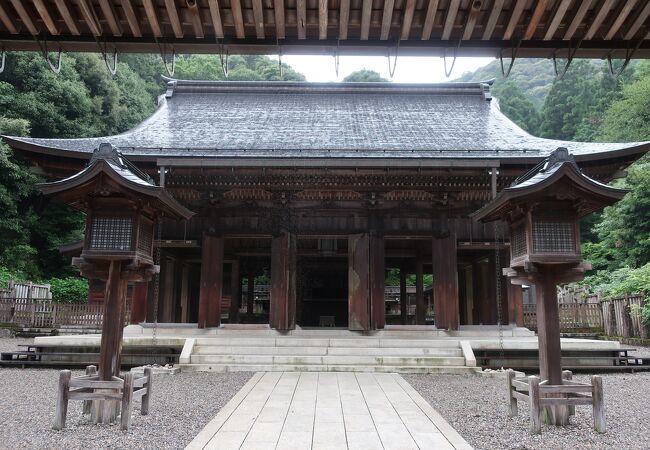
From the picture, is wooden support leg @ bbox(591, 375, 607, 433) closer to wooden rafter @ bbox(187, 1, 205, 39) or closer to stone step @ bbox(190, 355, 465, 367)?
stone step @ bbox(190, 355, 465, 367)

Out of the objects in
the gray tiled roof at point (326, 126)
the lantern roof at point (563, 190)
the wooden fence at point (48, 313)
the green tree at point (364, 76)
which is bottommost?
the wooden fence at point (48, 313)

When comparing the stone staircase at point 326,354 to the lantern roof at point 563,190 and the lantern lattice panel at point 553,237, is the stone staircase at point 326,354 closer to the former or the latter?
the lantern lattice panel at point 553,237

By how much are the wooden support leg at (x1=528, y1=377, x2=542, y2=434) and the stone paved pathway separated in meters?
0.89

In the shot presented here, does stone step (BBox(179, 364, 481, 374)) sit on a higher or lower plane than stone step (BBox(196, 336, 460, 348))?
lower

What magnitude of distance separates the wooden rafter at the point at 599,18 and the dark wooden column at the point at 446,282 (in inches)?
346

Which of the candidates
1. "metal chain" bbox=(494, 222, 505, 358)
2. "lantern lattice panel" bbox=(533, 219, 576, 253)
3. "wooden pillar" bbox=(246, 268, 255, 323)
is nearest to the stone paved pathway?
"lantern lattice panel" bbox=(533, 219, 576, 253)

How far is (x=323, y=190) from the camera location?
11586 mm

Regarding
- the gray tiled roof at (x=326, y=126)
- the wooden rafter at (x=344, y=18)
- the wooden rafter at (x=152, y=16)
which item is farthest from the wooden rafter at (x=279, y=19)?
the gray tiled roof at (x=326, y=126)

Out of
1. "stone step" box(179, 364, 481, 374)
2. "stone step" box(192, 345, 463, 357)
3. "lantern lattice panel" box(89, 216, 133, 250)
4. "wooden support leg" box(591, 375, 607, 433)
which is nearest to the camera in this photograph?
"wooden support leg" box(591, 375, 607, 433)

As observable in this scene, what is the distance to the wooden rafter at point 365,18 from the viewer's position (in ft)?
9.29

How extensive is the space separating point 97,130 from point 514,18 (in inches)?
1181

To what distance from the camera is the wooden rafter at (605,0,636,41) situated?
2.81 metres

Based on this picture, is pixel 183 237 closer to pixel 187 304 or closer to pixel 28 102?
pixel 187 304

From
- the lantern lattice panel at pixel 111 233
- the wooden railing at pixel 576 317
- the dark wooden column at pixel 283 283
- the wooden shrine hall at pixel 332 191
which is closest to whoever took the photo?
the lantern lattice panel at pixel 111 233
